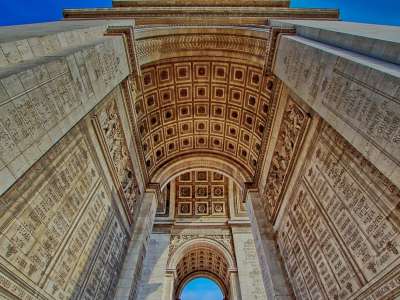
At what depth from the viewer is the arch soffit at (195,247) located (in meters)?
15.4

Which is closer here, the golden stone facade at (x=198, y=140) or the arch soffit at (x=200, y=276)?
the golden stone facade at (x=198, y=140)

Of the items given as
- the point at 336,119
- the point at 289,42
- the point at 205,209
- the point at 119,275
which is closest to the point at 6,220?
the point at 119,275

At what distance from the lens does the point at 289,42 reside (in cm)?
686

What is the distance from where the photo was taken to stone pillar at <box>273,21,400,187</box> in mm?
3693

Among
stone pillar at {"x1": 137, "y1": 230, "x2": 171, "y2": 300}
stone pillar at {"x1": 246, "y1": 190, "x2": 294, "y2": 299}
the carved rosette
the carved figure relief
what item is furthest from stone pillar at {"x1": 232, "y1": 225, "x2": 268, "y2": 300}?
the carved figure relief

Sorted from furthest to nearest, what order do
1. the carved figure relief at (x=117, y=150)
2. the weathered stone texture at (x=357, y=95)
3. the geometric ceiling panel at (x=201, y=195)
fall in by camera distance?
the geometric ceiling panel at (x=201, y=195) → the carved figure relief at (x=117, y=150) → the weathered stone texture at (x=357, y=95)

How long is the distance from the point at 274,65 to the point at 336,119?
365 cm

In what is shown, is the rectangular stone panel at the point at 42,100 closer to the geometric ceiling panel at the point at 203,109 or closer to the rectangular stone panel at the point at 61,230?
the rectangular stone panel at the point at 61,230

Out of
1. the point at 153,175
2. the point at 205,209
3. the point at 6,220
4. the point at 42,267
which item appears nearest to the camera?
the point at 6,220

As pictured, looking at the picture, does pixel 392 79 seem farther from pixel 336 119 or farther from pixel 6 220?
pixel 6 220

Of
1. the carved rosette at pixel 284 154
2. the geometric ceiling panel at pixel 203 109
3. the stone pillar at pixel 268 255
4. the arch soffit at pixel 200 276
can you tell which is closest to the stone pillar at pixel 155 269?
the arch soffit at pixel 200 276

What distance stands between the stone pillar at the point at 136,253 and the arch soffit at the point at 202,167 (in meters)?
1.52

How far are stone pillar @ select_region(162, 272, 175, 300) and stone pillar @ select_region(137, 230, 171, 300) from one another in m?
0.06

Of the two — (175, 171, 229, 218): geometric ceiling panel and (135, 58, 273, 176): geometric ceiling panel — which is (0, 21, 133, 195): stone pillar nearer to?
(135, 58, 273, 176): geometric ceiling panel
